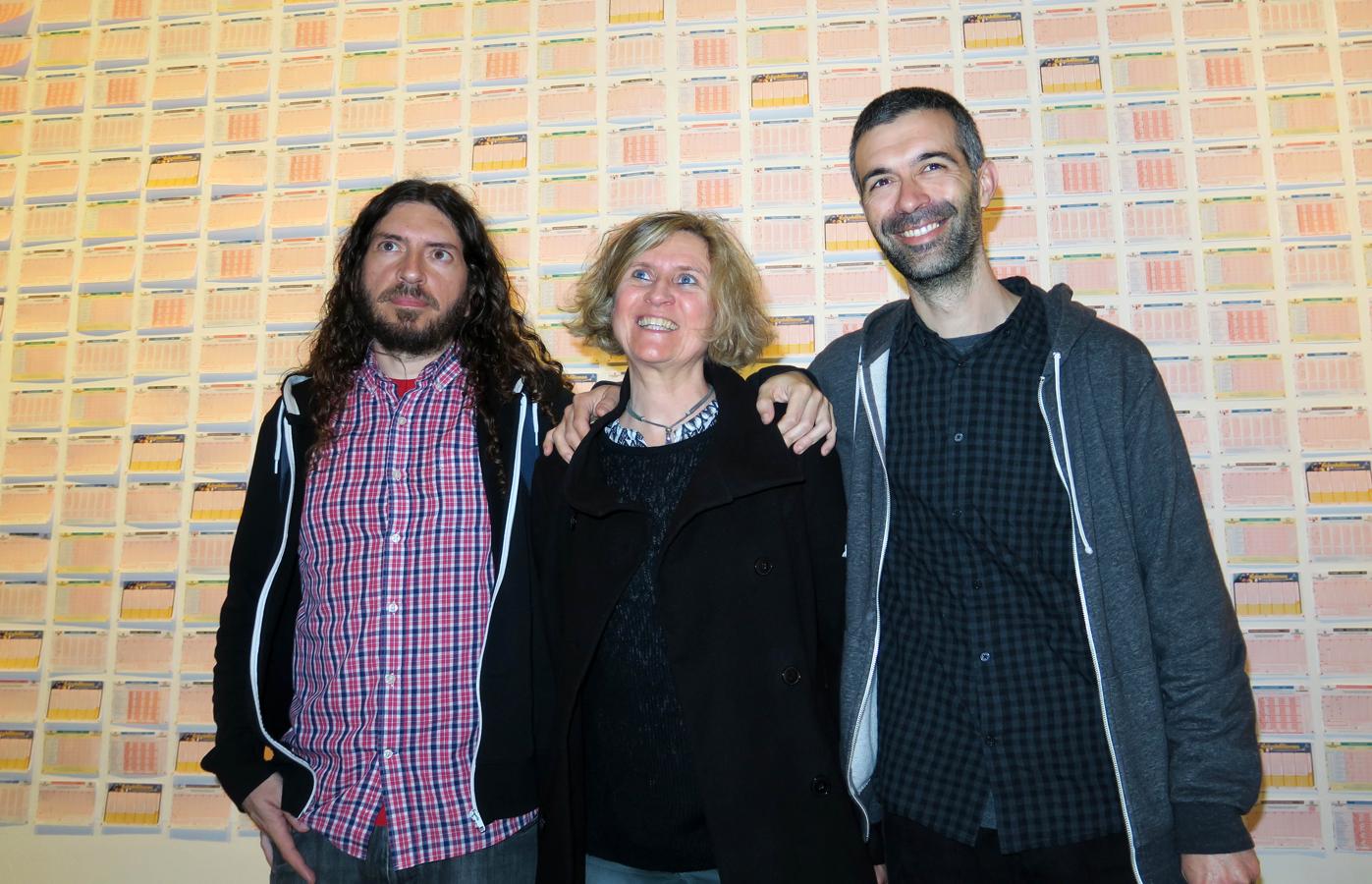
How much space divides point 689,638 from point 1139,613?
769 millimetres

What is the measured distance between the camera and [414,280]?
6.00 feet

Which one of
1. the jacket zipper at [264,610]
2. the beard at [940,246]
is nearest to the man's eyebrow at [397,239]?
the jacket zipper at [264,610]

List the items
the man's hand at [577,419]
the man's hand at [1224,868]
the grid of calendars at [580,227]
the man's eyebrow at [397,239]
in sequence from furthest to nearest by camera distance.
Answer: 1. the grid of calendars at [580,227]
2. the man's eyebrow at [397,239]
3. the man's hand at [577,419]
4. the man's hand at [1224,868]

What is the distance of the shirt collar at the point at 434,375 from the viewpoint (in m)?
1.80

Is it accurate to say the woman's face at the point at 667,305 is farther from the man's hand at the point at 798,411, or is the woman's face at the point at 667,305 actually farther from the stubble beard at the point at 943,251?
the stubble beard at the point at 943,251

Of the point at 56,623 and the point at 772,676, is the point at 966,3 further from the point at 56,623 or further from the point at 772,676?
the point at 56,623

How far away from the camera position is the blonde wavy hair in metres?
1.73

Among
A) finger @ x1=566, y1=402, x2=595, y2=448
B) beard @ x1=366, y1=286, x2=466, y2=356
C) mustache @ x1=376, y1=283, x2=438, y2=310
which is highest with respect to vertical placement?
mustache @ x1=376, y1=283, x2=438, y2=310

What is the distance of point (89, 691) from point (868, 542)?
2543mm

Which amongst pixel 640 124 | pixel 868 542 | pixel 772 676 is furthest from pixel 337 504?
pixel 640 124

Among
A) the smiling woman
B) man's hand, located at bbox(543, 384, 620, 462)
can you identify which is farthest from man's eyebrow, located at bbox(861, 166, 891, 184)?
man's hand, located at bbox(543, 384, 620, 462)

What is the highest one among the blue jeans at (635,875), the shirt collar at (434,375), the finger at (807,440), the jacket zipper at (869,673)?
the shirt collar at (434,375)

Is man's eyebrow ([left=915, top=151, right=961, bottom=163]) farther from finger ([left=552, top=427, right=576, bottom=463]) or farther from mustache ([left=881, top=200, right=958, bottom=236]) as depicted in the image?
finger ([left=552, top=427, right=576, bottom=463])

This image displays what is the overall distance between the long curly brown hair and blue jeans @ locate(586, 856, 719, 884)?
Answer: 94 cm
